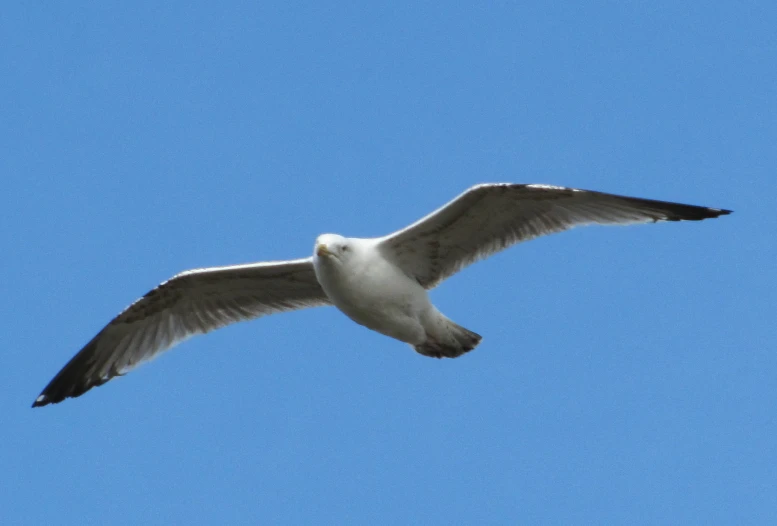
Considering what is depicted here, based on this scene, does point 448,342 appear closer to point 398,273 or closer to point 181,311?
point 398,273

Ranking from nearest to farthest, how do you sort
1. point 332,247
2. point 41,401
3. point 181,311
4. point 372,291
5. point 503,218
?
point 332,247 → point 372,291 → point 503,218 → point 181,311 → point 41,401

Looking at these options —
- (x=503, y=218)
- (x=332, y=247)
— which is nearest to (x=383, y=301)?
(x=332, y=247)

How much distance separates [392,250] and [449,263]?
2.05 ft

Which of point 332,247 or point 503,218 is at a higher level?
point 503,218

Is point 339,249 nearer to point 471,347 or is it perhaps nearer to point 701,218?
point 471,347

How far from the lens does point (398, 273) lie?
10781mm

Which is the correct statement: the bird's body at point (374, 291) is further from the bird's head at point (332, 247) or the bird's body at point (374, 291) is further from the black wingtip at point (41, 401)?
the black wingtip at point (41, 401)

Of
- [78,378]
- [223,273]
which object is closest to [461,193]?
[223,273]

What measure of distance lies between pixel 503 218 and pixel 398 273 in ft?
3.49

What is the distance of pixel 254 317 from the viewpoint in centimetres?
1204

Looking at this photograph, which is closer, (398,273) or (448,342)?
(398,273)

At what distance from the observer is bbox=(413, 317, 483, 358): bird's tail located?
11094 millimetres

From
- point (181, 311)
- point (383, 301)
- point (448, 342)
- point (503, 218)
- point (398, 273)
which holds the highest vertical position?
point (503, 218)

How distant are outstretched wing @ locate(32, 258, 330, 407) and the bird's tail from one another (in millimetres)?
1232
